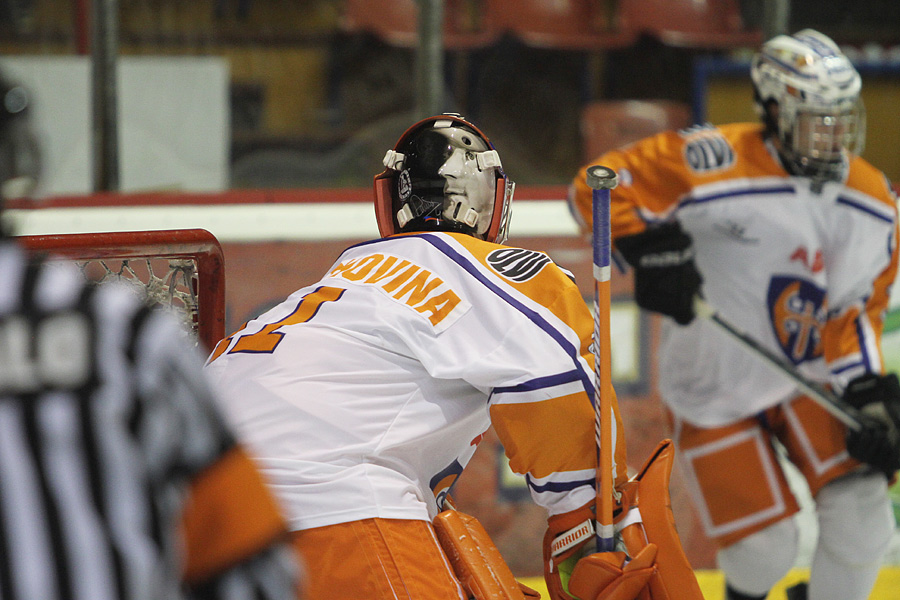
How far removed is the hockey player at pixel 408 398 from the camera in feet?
4.66

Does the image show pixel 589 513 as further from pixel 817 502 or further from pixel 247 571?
pixel 817 502

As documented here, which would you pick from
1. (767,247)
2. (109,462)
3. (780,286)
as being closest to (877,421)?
(780,286)

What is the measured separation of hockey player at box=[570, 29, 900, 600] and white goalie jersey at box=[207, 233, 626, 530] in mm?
→ 1276

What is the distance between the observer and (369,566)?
1.39 m

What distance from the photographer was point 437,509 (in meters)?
1.64

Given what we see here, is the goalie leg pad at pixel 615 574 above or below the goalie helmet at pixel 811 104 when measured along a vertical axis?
below

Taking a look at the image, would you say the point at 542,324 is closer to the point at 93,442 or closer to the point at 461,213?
the point at 461,213

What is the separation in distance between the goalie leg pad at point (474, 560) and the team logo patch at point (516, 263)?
0.35m

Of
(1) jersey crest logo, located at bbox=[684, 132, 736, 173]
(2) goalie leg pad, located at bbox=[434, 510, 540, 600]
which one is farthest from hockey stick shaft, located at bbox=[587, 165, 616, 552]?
(1) jersey crest logo, located at bbox=[684, 132, 736, 173]

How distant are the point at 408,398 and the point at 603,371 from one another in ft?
0.93

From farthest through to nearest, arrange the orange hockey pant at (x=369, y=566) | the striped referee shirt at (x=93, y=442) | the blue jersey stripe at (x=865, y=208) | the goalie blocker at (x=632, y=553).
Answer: the blue jersey stripe at (x=865, y=208), the goalie blocker at (x=632, y=553), the orange hockey pant at (x=369, y=566), the striped referee shirt at (x=93, y=442)

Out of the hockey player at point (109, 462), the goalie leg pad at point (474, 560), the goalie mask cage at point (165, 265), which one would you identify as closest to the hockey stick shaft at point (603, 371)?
the goalie leg pad at point (474, 560)

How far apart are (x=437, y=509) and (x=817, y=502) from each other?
157 centimetres

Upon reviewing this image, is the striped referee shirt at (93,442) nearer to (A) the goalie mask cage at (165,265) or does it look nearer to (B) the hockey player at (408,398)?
(B) the hockey player at (408,398)
